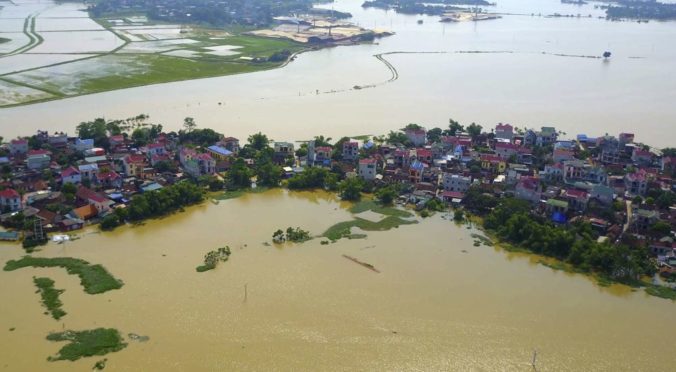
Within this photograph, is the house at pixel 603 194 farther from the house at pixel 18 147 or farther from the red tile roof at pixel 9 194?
the house at pixel 18 147

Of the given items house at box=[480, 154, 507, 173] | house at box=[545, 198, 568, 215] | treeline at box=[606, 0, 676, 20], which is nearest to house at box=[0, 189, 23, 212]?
house at box=[480, 154, 507, 173]

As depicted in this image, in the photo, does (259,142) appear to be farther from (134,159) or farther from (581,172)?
(581,172)

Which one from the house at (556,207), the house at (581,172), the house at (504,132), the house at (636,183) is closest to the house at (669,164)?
the house at (636,183)

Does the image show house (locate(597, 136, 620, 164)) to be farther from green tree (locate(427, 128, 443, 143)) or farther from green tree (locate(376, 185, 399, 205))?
green tree (locate(376, 185, 399, 205))

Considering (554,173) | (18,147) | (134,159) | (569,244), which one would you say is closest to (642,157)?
(554,173)

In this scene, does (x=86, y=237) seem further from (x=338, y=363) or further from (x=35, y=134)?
(x=35, y=134)

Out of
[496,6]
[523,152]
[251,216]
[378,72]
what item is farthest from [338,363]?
[496,6]

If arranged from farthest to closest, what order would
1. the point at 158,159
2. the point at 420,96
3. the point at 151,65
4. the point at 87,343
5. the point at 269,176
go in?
the point at 151,65 < the point at 420,96 < the point at 158,159 < the point at 269,176 < the point at 87,343
